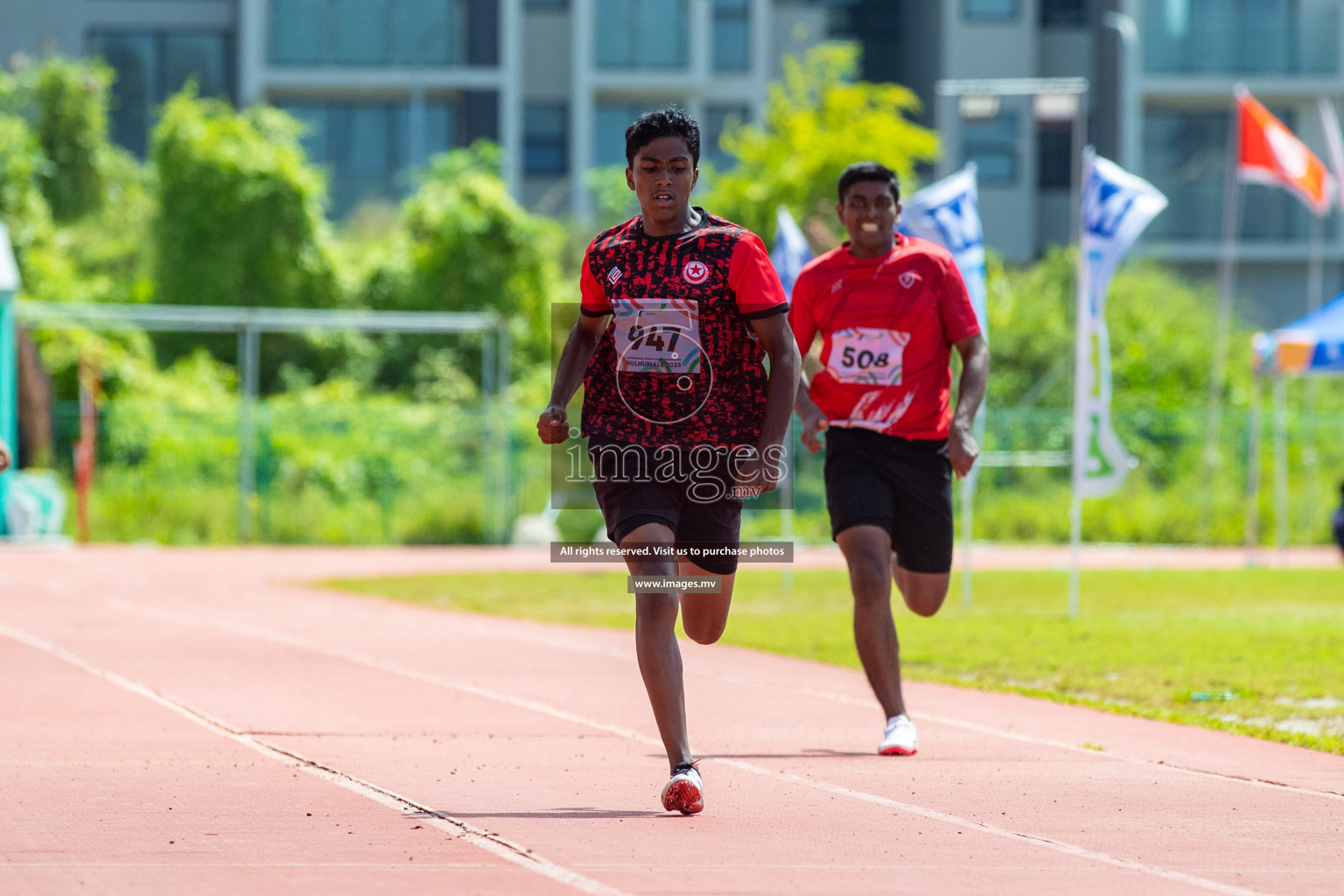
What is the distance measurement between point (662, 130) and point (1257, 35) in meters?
39.1

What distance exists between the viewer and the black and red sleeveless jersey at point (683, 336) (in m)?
6.04

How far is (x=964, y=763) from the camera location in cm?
721

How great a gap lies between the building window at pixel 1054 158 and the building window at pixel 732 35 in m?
7.19

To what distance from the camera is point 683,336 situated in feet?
19.8

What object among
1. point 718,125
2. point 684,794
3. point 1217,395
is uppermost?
point 718,125

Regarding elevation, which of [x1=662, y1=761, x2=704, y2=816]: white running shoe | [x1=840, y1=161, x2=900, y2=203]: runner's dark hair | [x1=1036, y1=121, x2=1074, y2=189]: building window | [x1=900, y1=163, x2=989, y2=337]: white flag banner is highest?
[x1=1036, y1=121, x2=1074, y2=189]: building window

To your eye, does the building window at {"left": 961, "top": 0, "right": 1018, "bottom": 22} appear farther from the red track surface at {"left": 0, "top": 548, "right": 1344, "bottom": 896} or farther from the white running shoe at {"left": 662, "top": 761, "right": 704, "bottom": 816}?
the white running shoe at {"left": 662, "top": 761, "right": 704, "bottom": 816}

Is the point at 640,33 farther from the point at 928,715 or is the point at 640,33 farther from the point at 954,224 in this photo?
the point at 928,715

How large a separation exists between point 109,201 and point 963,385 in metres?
36.0

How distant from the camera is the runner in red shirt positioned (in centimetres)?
775

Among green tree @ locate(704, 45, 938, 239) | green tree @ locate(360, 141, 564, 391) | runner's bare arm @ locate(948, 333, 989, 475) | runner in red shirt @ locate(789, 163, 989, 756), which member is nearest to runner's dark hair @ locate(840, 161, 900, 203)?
runner in red shirt @ locate(789, 163, 989, 756)

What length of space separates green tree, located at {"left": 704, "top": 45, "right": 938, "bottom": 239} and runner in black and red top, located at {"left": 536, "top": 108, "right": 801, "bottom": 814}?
98.5ft

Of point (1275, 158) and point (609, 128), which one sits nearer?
point (1275, 158)

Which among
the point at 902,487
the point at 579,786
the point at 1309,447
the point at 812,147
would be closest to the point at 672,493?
the point at 579,786
